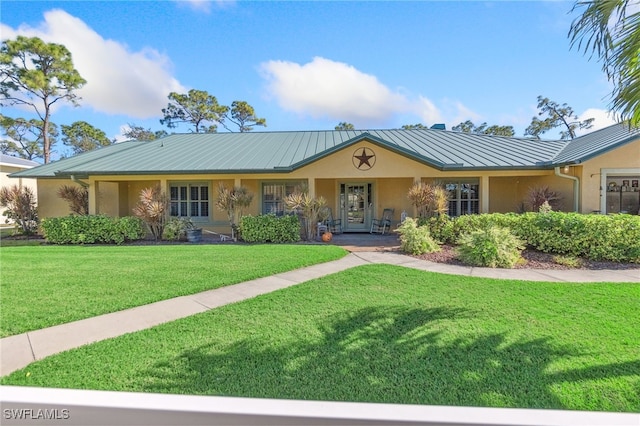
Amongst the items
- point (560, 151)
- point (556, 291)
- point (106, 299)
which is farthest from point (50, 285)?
point (560, 151)

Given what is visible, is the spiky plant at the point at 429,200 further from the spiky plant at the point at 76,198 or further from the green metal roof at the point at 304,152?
the spiky plant at the point at 76,198

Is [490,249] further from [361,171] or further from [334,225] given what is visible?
[334,225]

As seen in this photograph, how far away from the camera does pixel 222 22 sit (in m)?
8.89

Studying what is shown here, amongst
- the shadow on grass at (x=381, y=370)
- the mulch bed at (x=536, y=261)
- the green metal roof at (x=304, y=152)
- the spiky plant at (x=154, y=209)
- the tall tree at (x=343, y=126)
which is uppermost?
the tall tree at (x=343, y=126)

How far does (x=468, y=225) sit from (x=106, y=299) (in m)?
10.5

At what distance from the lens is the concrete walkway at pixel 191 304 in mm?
4000

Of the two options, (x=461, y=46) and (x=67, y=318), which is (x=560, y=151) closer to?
(x=461, y=46)

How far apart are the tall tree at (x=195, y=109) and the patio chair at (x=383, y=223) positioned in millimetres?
31530

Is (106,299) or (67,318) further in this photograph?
(106,299)

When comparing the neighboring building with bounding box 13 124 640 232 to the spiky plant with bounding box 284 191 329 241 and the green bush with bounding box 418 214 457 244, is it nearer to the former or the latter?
the spiky plant with bounding box 284 191 329 241

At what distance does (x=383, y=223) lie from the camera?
14.7 m

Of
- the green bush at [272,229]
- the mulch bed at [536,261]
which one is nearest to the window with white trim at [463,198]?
the mulch bed at [536,261]

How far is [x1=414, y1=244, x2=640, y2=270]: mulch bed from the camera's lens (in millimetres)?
8295

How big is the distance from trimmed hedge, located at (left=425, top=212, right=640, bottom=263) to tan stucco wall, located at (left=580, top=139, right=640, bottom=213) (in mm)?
2270
